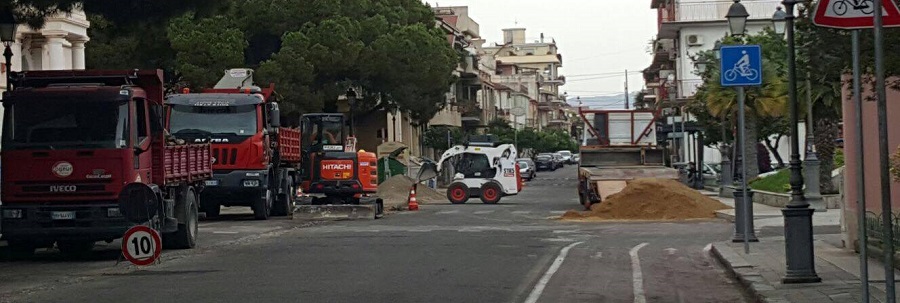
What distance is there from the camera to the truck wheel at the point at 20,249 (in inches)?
800

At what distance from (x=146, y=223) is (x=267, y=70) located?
Result: 33830 mm

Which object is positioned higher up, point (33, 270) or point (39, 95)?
point (39, 95)

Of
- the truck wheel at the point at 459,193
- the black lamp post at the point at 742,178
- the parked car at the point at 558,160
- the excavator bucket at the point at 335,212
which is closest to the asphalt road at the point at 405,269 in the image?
the black lamp post at the point at 742,178

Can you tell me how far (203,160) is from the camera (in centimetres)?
2445

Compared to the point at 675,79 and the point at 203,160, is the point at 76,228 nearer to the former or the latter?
the point at 203,160

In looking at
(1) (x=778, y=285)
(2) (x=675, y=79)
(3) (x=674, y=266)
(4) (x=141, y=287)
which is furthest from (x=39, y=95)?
(2) (x=675, y=79)

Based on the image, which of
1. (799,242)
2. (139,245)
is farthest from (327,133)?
(799,242)

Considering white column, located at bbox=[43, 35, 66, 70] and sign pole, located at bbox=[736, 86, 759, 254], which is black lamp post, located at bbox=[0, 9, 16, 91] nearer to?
sign pole, located at bbox=[736, 86, 759, 254]

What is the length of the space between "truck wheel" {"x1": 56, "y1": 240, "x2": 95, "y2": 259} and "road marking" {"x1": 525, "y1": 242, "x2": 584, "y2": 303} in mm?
7772

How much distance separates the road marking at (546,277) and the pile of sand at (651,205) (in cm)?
1177

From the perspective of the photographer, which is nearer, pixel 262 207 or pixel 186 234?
pixel 186 234

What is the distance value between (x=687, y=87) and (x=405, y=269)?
5719cm

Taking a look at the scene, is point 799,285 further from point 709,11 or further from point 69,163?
point 709,11

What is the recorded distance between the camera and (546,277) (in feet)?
54.7
